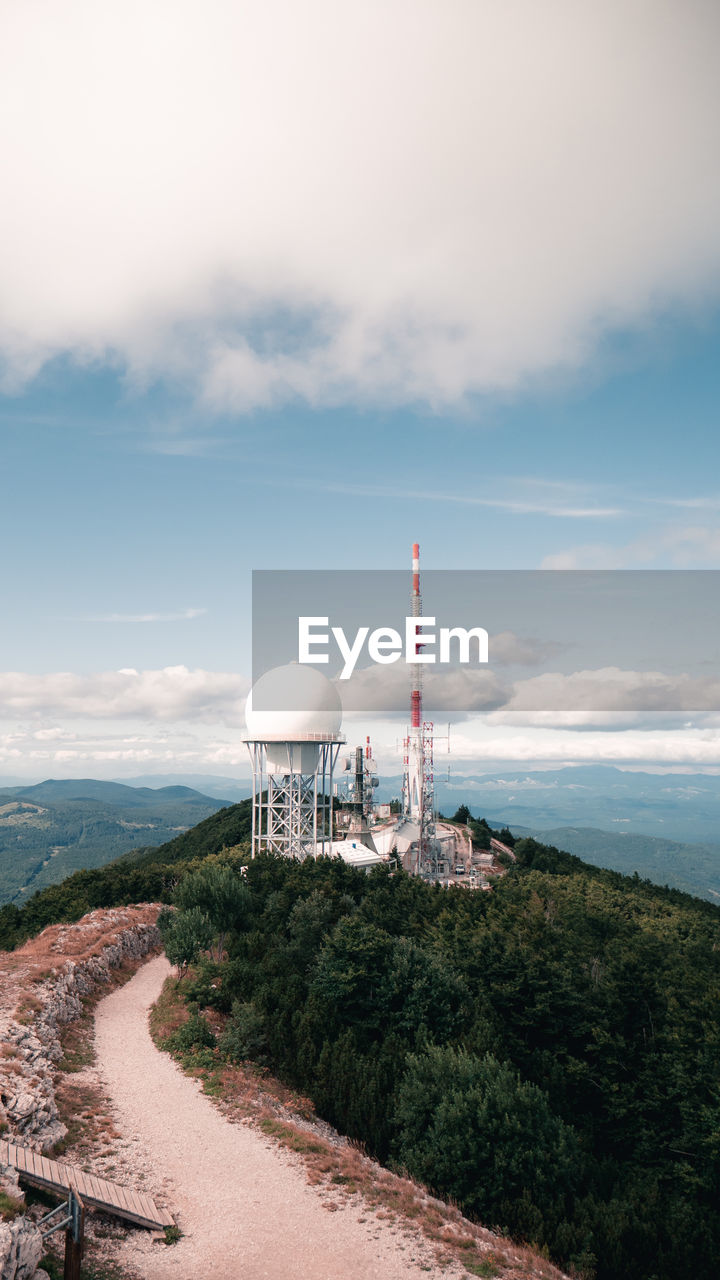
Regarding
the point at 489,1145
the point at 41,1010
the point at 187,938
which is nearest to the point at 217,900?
the point at 187,938

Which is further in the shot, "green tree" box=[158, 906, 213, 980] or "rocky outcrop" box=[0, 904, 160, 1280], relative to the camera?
"green tree" box=[158, 906, 213, 980]

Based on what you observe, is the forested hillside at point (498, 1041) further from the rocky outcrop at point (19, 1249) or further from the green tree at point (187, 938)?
the rocky outcrop at point (19, 1249)

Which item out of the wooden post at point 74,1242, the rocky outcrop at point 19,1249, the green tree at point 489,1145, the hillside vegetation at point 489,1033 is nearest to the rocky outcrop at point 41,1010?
the rocky outcrop at point 19,1249

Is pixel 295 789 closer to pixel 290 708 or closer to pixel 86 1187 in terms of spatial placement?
pixel 290 708

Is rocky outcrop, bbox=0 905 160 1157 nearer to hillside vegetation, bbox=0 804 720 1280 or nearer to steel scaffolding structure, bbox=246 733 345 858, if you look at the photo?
hillside vegetation, bbox=0 804 720 1280

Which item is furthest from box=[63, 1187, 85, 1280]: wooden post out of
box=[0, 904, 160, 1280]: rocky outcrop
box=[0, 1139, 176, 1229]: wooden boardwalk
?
box=[0, 1139, 176, 1229]: wooden boardwalk

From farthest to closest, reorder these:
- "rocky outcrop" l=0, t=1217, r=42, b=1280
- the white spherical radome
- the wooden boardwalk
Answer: the white spherical radome → the wooden boardwalk → "rocky outcrop" l=0, t=1217, r=42, b=1280
